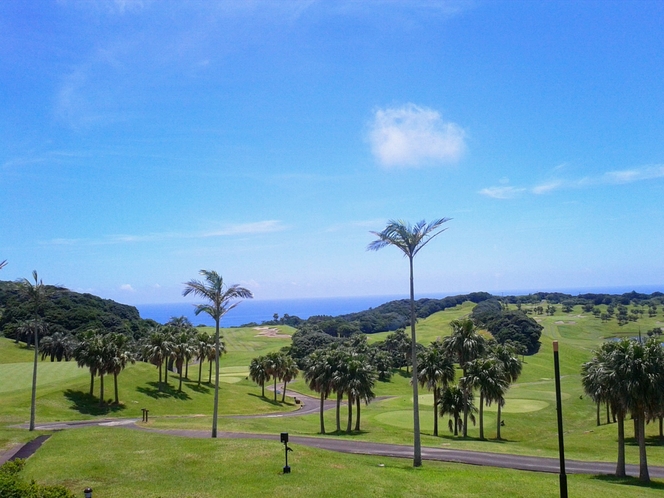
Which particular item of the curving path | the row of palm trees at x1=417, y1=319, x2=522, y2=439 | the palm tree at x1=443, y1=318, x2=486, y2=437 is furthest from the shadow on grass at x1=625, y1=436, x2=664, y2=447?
the palm tree at x1=443, y1=318, x2=486, y2=437

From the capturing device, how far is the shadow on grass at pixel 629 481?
1098 inches

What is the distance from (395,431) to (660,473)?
24.0 metres

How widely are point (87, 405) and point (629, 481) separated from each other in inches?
2159

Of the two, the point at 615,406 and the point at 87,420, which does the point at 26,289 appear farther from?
the point at 615,406

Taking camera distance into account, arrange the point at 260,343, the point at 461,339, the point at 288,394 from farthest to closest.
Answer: the point at 260,343
the point at 288,394
the point at 461,339

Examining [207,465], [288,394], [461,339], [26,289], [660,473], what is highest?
[26,289]

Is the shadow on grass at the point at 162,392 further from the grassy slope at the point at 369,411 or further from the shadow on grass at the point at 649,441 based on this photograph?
the shadow on grass at the point at 649,441

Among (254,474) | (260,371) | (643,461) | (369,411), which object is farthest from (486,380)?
(260,371)

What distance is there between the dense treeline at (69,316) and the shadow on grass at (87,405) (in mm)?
57783

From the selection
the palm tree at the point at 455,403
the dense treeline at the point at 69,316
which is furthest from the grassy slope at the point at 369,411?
the dense treeline at the point at 69,316

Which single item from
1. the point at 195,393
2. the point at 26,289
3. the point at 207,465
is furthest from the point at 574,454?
the point at 195,393

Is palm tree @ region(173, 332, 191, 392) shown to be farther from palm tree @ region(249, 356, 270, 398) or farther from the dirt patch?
the dirt patch

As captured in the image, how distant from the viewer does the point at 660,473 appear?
3200 centimetres

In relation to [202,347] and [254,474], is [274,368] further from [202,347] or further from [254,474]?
[254,474]
